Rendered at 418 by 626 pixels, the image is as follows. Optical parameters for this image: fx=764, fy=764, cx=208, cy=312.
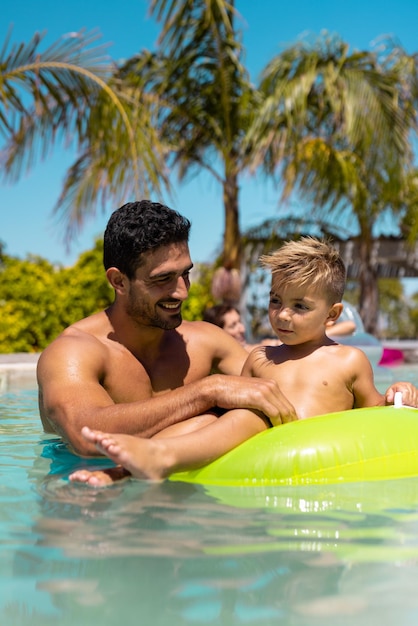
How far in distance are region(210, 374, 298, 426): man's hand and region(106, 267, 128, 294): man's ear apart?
592 mm

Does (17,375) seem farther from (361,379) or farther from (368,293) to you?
(368,293)

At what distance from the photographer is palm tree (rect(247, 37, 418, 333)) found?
12.0m

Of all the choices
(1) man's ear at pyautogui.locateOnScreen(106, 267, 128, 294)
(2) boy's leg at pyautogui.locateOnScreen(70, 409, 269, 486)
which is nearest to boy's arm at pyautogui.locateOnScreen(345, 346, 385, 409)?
(2) boy's leg at pyautogui.locateOnScreen(70, 409, 269, 486)

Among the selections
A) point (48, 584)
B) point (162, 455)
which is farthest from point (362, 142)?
point (48, 584)

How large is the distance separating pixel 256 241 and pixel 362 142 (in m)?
3.53

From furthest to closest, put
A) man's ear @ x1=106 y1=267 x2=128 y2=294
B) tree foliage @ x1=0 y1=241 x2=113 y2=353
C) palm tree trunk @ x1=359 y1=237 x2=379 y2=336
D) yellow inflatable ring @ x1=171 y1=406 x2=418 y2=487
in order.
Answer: palm tree trunk @ x1=359 y1=237 x2=379 y2=336 → tree foliage @ x1=0 y1=241 x2=113 y2=353 → man's ear @ x1=106 y1=267 x2=128 y2=294 → yellow inflatable ring @ x1=171 y1=406 x2=418 y2=487

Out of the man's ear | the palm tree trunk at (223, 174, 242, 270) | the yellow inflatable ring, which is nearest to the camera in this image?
the yellow inflatable ring

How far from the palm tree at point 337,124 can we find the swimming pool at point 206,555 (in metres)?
9.55

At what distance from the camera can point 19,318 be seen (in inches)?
434

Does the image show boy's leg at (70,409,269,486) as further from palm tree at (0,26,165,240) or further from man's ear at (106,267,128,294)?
palm tree at (0,26,165,240)

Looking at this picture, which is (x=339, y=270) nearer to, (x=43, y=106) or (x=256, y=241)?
(x=43, y=106)

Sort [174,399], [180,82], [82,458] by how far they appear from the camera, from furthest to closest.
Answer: [180,82] < [82,458] < [174,399]

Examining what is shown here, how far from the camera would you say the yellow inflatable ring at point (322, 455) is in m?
2.91

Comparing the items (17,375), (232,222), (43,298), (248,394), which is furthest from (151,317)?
(232,222)
